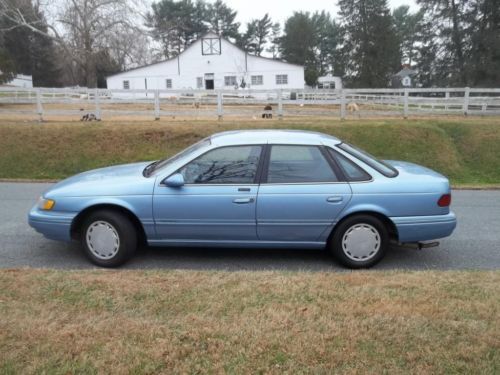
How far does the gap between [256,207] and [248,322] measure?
1.74 m

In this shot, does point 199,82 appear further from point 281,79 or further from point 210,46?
point 281,79

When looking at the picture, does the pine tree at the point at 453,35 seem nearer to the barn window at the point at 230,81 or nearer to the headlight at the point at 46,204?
the barn window at the point at 230,81

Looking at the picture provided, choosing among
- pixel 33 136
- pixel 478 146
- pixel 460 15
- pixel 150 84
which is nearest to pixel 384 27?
pixel 460 15

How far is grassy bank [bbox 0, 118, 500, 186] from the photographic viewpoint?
1210 cm

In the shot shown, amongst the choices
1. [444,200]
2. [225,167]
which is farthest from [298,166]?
[444,200]

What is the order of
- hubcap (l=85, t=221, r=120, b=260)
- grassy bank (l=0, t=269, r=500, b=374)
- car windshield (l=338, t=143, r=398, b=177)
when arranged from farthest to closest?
car windshield (l=338, t=143, r=398, b=177) < hubcap (l=85, t=221, r=120, b=260) < grassy bank (l=0, t=269, r=500, b=374)

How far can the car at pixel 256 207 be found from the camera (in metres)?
4.97

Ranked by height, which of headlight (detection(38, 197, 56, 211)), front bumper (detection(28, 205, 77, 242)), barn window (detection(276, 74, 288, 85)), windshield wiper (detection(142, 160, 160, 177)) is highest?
barn window (detection(276, 74, 288, 85))

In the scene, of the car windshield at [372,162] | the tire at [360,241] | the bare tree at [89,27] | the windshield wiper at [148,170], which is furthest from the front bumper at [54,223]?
the bare tree at [89,27]

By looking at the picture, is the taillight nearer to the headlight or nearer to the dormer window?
the headlight

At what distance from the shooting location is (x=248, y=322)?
11.2 feet

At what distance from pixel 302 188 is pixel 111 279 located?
214 centimetres

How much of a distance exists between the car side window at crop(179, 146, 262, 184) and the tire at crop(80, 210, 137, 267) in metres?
0.84

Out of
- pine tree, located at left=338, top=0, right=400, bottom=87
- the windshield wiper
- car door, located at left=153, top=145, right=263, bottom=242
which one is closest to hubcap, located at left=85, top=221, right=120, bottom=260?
car door, located at left=153, top=145, right=263, bottom=242
